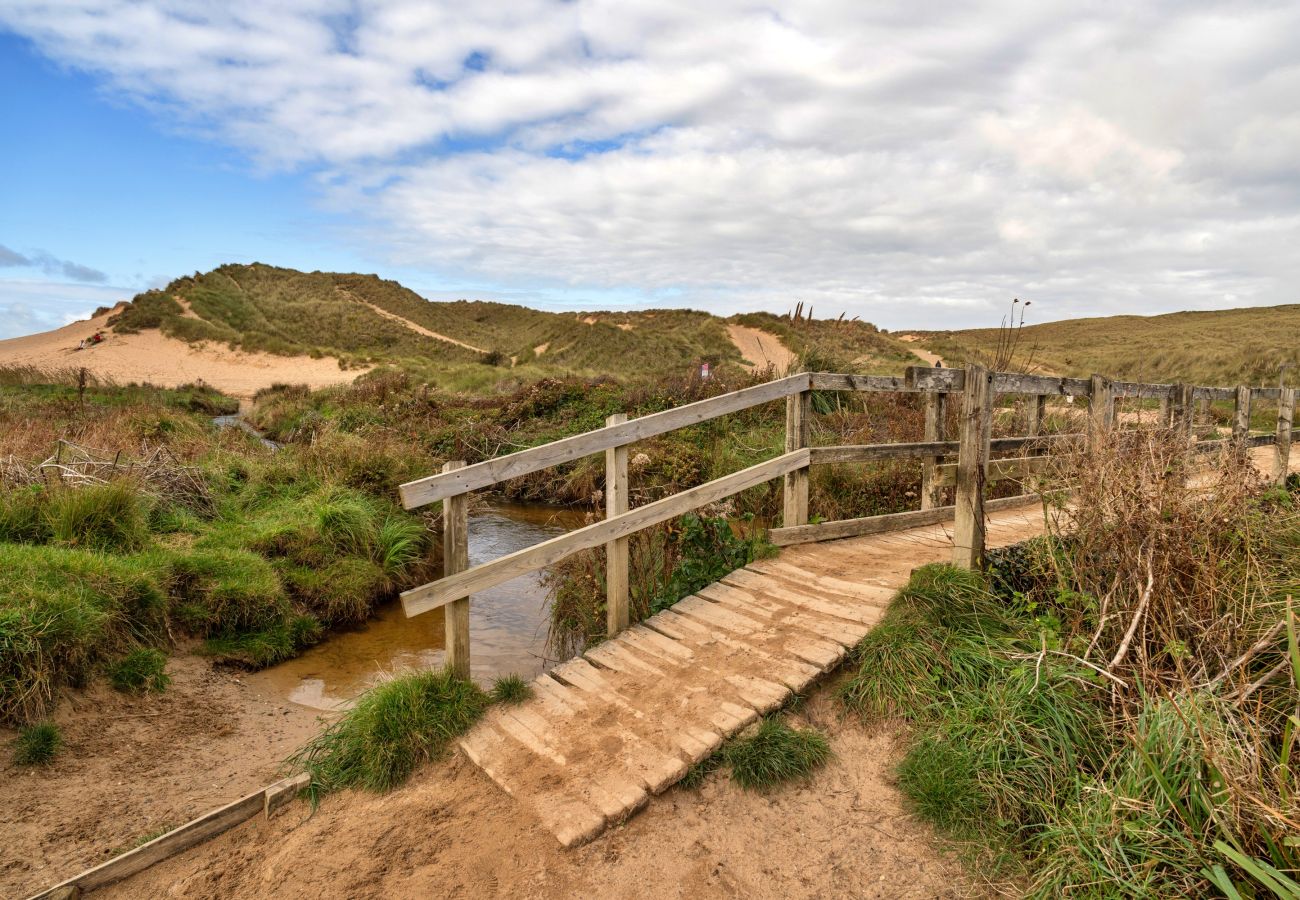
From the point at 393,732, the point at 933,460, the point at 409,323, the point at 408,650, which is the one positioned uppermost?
the point at 409,323

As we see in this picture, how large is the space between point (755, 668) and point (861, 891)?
4.78 feet

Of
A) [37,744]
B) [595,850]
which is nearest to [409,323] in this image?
[37,744]

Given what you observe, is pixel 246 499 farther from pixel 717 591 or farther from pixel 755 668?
pixel 755 668

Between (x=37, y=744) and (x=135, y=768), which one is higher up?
(x=37, y=744)

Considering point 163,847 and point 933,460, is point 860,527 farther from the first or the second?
point 163,847

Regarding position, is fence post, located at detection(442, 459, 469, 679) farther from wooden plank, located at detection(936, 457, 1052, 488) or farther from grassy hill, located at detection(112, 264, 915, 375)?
grassy hill, located at detection(112, 264, 915, 375)

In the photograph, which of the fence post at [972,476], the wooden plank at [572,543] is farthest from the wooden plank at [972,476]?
the wooden plank at [572,543]

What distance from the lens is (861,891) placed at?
9.96ft

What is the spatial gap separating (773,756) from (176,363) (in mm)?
36085

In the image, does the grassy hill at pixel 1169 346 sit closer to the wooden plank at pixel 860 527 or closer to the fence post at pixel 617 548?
the wooden plank at pixel 860 527

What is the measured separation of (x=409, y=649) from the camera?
6.81m

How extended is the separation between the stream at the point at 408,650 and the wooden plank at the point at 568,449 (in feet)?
6.96

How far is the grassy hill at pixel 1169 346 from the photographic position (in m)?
29.1

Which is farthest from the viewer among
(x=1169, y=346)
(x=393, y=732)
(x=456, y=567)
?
(x=1169, y=346)
